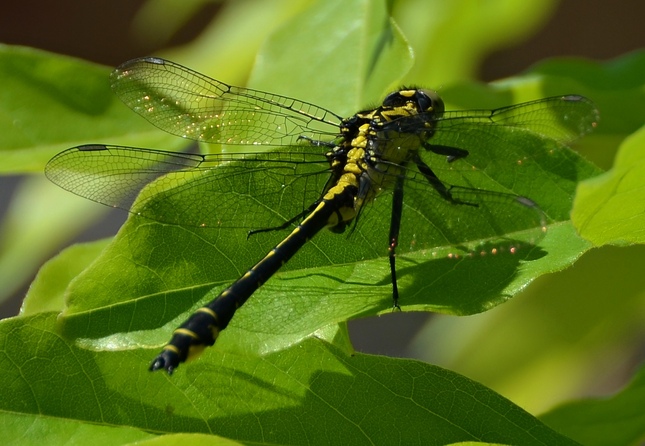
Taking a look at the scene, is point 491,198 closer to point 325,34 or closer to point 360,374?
point 360,374

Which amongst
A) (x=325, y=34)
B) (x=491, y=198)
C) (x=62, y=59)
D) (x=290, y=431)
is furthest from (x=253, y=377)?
(x=62, y=59)

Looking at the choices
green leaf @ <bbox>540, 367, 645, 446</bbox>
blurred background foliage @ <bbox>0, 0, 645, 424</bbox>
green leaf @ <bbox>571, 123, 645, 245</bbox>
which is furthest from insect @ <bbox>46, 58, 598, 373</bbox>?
green leaf @ <bbox>540, 367, 645, 446</bbox>

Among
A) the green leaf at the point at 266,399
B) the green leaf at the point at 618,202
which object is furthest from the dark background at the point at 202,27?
the green leaf at the point at 618,202

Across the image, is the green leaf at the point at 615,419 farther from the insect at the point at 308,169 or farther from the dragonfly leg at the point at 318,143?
the dragonfly leg at the point at 318,143

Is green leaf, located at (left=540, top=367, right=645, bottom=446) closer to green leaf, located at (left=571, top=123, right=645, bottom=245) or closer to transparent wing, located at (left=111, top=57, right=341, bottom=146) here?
green leaf, located at (left=571, top=123, right=645, bottom=245)

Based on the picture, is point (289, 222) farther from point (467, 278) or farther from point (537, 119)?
point (537, 119)

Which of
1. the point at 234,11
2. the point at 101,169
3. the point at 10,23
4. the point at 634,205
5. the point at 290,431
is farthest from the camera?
the point at 10,23
